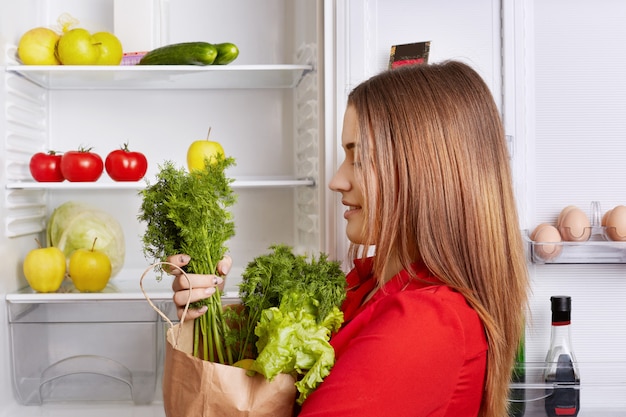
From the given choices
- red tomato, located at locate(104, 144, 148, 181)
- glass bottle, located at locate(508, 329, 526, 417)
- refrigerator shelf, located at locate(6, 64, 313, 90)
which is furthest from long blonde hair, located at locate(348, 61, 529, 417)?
red tomato, located at locate(104, 144, 148, 181)

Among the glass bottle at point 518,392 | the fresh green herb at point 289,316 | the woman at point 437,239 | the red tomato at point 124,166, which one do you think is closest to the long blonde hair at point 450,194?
the woman at point 437,239

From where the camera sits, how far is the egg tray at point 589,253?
1.60 metres

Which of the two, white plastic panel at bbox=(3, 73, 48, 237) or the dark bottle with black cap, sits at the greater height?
white plastic panel at bbox=(3, 73, 48, 237)

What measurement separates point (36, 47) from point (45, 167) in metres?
0.33

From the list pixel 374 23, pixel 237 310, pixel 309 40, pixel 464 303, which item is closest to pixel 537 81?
pixel 374 23

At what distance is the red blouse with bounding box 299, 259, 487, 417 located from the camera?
97 centimetres

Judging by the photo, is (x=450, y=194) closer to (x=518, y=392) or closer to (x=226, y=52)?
(x=518, y=392)

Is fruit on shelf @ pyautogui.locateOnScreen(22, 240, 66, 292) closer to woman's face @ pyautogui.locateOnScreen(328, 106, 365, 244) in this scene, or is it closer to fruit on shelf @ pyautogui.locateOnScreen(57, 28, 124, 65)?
fruit on shelf @ pyautogui.locateOnScreen(57, 28, 124, 65)

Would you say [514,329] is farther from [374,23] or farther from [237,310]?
[374,23]

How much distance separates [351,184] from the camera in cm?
122

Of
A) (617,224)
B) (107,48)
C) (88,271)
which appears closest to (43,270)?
(88,271)

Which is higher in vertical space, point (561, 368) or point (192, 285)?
point (192, 285)

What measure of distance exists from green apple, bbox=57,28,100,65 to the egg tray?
1.24m

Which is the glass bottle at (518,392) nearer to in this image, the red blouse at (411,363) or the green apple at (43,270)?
the red blouse at (411,363)
